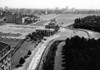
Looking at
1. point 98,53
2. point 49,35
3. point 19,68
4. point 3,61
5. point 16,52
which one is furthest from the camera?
point 49,35

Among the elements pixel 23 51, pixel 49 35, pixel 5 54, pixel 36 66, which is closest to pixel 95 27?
pixel 49 35

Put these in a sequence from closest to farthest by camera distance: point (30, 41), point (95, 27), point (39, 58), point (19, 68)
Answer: point (19, 68), point (39, 58), point (30, 41), point (95, 27)

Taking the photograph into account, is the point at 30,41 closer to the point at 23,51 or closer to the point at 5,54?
the point at 23,51

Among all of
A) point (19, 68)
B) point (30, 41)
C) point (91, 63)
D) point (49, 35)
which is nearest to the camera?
point (91, 63)

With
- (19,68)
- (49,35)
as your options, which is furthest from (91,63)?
(49,35)

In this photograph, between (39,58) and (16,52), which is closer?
(39,58)

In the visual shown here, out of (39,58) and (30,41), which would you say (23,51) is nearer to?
(39,58)

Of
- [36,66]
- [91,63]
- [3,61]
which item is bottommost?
[36,66]

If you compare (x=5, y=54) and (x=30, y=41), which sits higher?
(x=5, y=54)

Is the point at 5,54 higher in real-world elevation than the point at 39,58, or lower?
higher
